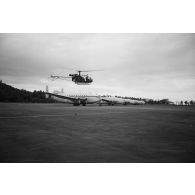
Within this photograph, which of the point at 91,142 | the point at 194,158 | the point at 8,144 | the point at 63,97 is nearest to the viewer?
the point at 194,158

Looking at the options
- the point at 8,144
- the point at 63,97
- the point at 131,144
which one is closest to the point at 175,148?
the point at 131,144

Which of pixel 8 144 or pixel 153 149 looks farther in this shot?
pixel 8 144

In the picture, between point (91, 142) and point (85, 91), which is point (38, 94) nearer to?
point (85, 91)

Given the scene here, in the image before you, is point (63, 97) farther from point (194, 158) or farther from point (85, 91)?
point (194, 158)

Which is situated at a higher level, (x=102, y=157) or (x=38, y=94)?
(x=38, y=94)

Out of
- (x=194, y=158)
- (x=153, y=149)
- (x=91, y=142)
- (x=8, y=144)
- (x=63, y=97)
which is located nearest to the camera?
(x=194, y=158)
